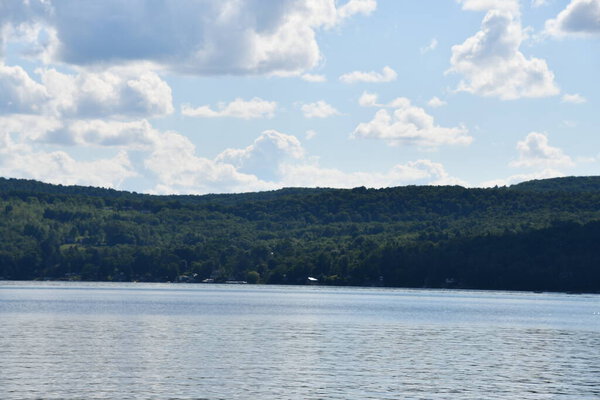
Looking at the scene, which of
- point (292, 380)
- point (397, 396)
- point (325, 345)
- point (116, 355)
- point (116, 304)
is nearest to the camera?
point (397, 396)

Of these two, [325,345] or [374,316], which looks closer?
[325,345]

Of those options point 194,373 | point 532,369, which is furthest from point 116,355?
point 532,369

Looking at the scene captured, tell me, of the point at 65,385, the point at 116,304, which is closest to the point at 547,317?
the point at 116,304

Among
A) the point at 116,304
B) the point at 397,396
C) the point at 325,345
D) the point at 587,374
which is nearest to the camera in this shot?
the point at 397,396

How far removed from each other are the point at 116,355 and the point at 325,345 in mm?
20871

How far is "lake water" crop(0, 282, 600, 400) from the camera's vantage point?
61.5 m

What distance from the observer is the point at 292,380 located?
65688 mm

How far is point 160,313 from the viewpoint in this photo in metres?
140

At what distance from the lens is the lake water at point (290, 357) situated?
2422 inches

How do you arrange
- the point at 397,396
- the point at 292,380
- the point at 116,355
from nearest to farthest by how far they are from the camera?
1. the point at 397,396
2. the point at 292,380
3. the point at 116,355

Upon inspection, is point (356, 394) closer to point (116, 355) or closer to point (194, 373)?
point (194, 373)

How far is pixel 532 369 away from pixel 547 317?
243ft

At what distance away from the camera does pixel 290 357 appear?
260ft

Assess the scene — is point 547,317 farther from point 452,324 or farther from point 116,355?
point 116,355
